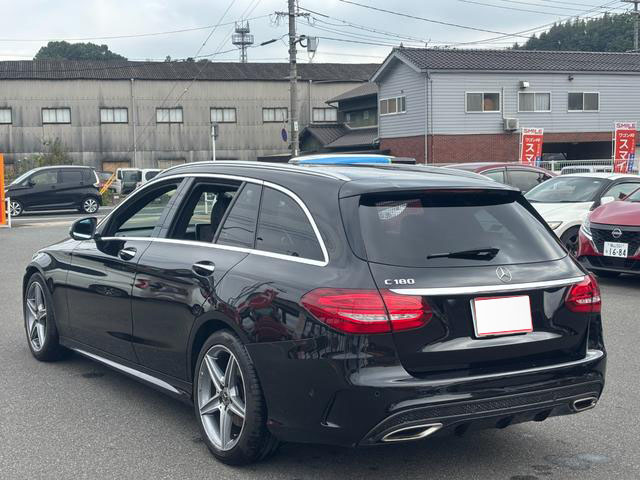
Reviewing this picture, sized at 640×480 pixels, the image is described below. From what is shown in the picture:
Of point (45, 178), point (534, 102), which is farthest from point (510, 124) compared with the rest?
point (45, 178)

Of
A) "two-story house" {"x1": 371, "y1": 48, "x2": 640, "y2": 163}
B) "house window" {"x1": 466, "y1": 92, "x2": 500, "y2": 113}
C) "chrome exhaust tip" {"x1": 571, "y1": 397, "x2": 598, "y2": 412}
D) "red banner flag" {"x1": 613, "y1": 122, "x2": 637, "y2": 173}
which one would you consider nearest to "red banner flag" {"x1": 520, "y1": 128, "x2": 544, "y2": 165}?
"red banner flag" {"x1": 613, "y1": 122, "x2": 637, "y2": 173}

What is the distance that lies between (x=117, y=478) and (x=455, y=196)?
85.8 inches

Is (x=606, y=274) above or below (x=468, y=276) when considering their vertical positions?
below

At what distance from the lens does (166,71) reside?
186 feet

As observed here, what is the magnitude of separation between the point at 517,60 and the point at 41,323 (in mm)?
38857

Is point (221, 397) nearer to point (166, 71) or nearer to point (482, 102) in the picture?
point (482, 102)

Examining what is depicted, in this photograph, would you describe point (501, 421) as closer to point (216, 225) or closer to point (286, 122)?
point (216, 225)

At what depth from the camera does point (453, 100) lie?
40.4 meters

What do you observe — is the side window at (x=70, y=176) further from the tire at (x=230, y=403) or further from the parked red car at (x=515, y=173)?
the tire at (x=230, y=403)

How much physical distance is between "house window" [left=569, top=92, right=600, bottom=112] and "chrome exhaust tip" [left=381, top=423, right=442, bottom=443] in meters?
41.6

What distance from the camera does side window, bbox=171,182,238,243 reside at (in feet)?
16.1

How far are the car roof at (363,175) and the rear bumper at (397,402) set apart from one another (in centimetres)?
93

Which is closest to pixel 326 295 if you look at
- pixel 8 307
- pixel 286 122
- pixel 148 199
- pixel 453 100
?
pixel 148 199

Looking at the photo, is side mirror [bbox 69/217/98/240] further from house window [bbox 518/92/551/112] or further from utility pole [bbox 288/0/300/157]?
house window [bbox 518/92/551/112]
